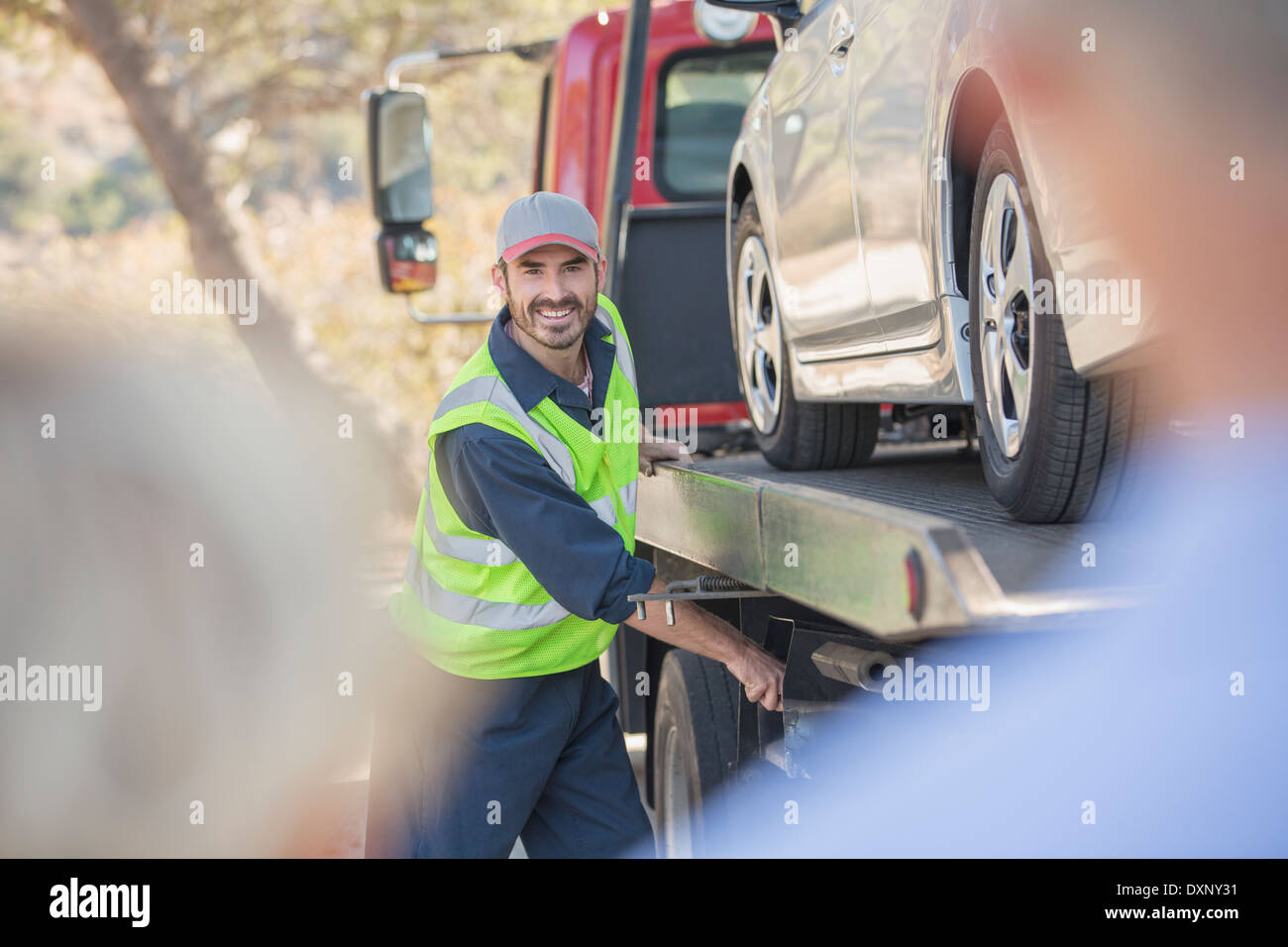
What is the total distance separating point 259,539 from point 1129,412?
278cm

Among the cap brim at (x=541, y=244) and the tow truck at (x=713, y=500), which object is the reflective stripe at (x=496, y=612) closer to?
the tow truck at (x=713, y=500)

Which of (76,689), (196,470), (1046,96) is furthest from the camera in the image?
(196,470)

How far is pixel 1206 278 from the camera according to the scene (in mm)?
2273

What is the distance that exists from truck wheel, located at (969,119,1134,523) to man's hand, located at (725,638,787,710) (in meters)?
0.75

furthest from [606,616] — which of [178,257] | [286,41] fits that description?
[178,257]

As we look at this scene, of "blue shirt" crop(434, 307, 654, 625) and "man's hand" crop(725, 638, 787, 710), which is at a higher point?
"blue shirt" crop(434, 307, 654, 625)

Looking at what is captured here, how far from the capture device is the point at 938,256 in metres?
3.35

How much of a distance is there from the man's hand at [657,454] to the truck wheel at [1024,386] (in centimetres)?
126

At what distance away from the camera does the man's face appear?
3742mm

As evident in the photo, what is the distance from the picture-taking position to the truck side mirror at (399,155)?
6.95 meters

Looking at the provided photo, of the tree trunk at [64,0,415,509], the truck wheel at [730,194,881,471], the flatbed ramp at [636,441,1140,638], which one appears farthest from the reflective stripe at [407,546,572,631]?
the tree trunk at [64,0,415,509]

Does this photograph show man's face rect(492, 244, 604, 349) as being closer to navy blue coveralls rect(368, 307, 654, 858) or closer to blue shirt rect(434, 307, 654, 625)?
navy blue coveralls rect(368, 307, 654, 858)

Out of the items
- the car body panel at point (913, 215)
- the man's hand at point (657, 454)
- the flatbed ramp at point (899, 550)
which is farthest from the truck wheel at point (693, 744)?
the car body panel at point (913, 215)
